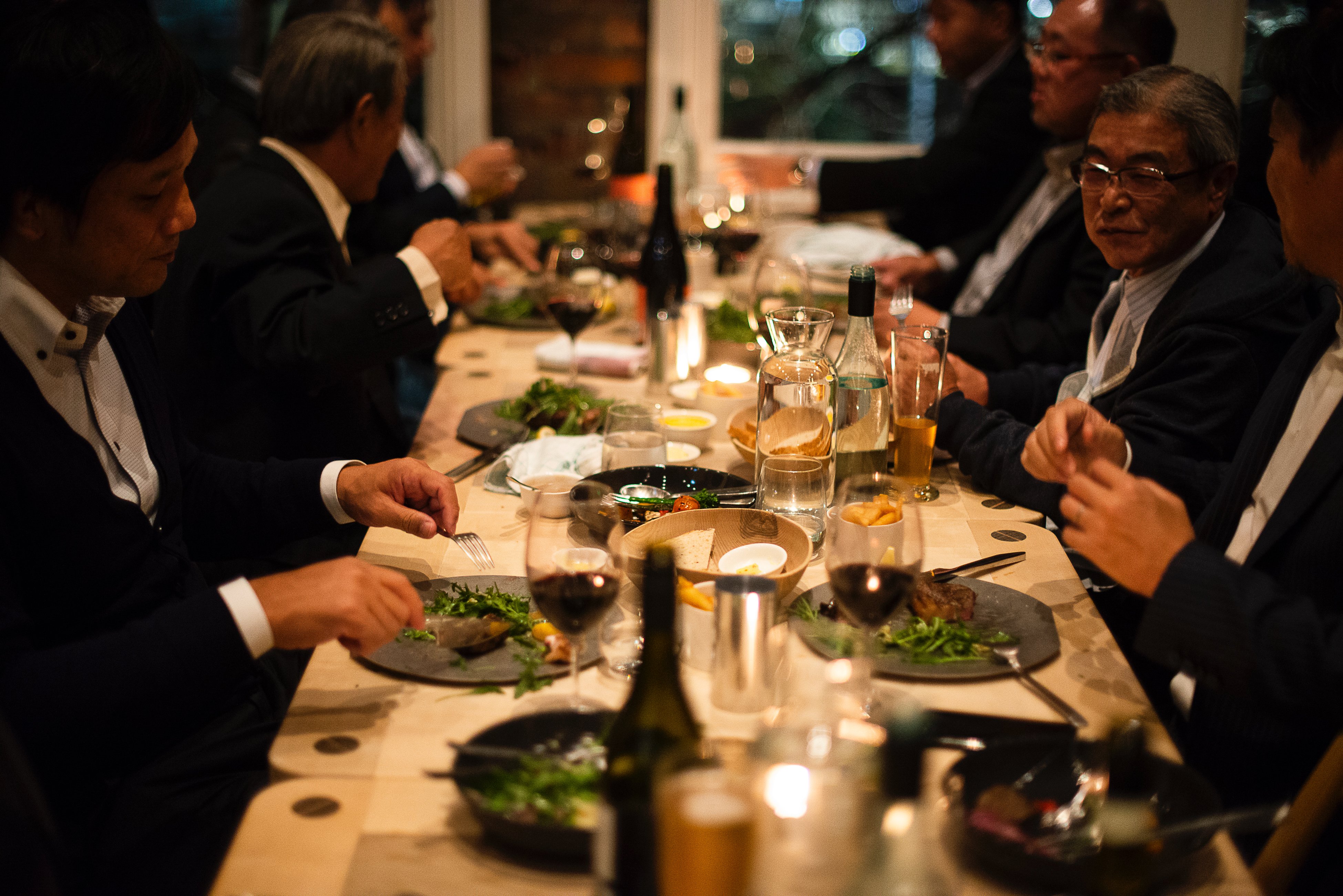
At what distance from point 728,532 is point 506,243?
227 centimetres

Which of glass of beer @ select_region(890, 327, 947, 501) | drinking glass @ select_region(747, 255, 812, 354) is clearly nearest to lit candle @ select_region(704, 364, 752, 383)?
drinking glass @ select_region(747, 255, 812, 354)

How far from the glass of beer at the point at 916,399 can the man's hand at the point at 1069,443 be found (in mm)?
243

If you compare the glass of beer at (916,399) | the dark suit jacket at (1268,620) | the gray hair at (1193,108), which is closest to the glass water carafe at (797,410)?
the glass of beer at (916,399)

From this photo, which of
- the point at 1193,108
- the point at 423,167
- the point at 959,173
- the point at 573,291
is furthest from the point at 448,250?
the point at 959,173

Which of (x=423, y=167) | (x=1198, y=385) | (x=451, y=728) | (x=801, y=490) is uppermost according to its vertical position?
(x=423, y=167)

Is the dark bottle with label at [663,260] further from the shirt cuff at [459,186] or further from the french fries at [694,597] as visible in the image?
the french fries at [694,597]

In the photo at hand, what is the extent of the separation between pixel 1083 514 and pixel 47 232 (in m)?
1.23

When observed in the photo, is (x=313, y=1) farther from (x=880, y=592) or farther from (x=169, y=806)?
(x=880, y=592)

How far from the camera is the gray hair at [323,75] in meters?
2.19

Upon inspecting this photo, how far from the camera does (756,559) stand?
131cm

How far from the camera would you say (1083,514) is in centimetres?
118

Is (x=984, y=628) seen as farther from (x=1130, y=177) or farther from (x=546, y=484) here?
(x=1130, y=177)

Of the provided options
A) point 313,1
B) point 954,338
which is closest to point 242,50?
point 313,1

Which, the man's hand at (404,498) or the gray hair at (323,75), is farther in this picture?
the gray hair at (323,75)
